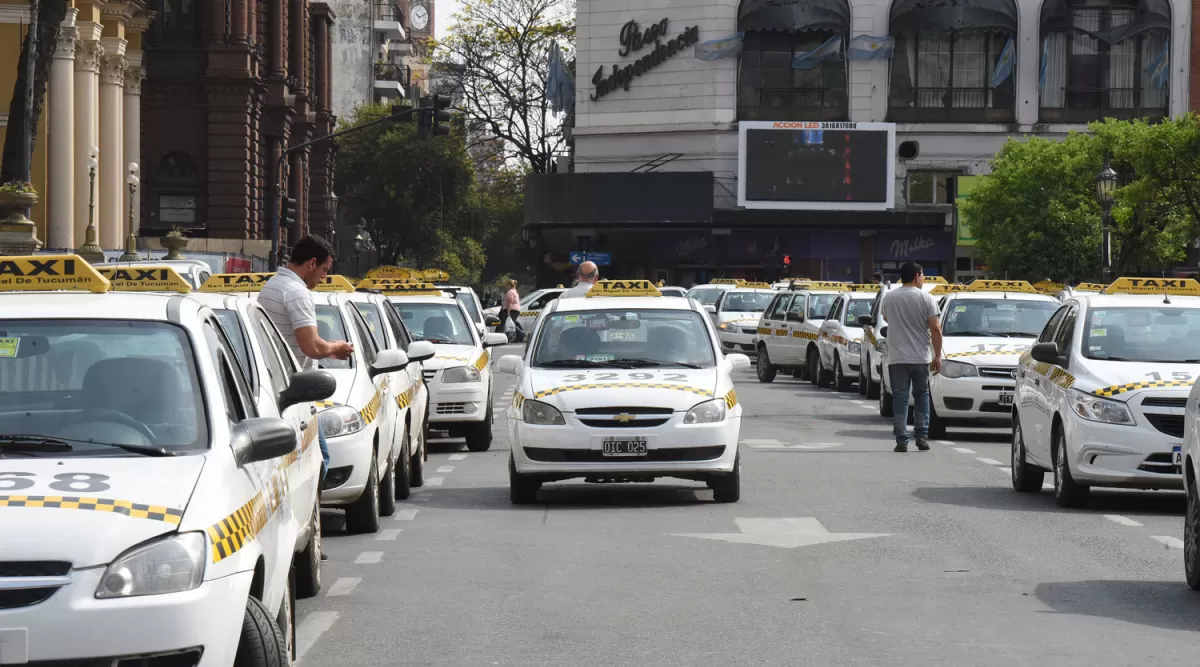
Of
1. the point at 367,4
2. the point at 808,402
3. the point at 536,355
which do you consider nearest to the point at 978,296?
the point at 808,402

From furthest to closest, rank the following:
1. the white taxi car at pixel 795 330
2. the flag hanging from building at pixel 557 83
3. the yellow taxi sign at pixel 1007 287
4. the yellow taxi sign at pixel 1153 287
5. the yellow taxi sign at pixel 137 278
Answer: the flag hanging from building at pixel 557 83 → the white taxi car at pixel 795 330 → the yellow taxi sign at pixel 1007 287 → the yellow taxi sign at pixel 1153 287 → the yellow taxi sign at pixel 137 278

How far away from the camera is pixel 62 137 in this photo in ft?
163

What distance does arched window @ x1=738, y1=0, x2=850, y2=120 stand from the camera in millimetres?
80625

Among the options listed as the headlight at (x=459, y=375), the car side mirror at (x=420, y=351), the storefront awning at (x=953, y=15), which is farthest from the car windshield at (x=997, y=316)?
the storefront awning at (x=953, y=15)

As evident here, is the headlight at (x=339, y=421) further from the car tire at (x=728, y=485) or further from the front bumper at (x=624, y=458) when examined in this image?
the car tire at (x=728, y=485)

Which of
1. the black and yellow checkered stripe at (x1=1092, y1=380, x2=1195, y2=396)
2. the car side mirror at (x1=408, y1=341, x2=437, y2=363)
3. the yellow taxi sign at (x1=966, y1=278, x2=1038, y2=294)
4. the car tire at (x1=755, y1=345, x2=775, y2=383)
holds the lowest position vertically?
the car tire at (x1=755, y1=345, x2=775, y2=383)

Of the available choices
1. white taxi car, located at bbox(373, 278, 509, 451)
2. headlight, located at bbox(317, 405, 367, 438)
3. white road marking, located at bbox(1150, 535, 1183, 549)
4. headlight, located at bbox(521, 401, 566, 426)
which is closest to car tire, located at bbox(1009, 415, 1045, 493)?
white road marking, located at bbox(1150, 535, 1183, 549)

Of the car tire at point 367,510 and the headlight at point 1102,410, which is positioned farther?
the headlight at point 1102,410

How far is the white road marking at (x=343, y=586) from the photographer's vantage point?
33.9 feet

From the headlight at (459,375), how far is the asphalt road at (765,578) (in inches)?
125

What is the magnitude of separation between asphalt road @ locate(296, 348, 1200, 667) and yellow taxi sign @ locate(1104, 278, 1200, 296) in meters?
1.67

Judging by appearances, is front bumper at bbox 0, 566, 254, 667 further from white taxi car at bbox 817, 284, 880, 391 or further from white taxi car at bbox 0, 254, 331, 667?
white taxi car at bbox 817, 284, 880, 391

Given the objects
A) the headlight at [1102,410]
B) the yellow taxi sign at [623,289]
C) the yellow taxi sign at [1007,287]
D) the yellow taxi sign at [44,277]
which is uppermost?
the yellow taxi sign at [44,277]

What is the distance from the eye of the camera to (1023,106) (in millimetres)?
80188
